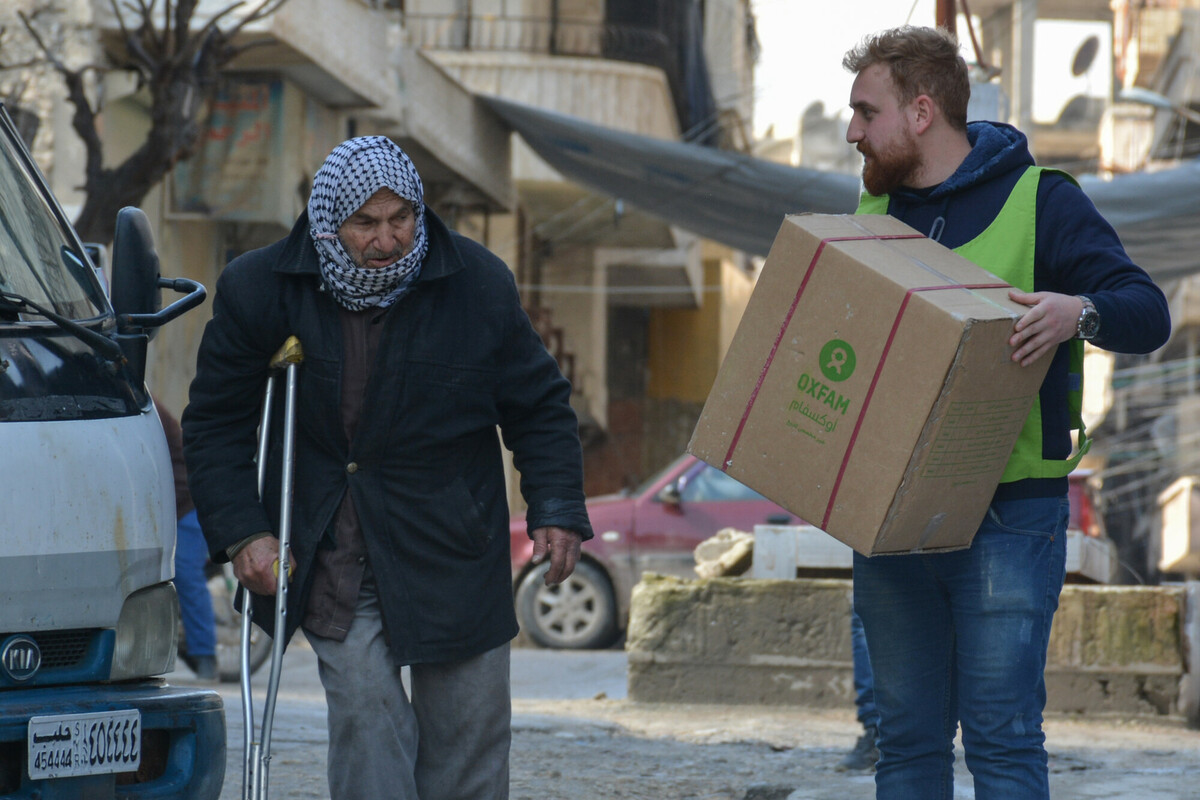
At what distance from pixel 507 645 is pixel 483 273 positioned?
853 millimetres

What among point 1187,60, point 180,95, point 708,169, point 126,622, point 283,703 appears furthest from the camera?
point 1187,60

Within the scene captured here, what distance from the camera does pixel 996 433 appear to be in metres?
3.28

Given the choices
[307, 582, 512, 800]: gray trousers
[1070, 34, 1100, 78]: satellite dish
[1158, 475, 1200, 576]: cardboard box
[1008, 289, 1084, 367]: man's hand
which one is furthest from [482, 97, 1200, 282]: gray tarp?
[1070, 34, 1100, 78]: satellite dish

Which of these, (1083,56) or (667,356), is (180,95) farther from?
(1083,56)

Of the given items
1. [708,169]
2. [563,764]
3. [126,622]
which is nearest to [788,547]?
[563,764]

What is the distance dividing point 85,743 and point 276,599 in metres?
0.49

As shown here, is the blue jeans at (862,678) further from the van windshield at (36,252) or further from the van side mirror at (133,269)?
the van windshield at (36,252)

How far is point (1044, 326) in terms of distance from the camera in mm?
3156

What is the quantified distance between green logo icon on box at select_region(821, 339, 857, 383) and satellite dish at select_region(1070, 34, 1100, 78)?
142 feet

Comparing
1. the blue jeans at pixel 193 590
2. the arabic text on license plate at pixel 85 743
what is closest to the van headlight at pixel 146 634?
the arabic text on license plate at pixel 85 743

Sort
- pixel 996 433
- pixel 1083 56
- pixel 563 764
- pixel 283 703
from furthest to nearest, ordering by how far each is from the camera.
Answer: pixel 1083 56
pixel 283 703
pixel 563 764
pixel 996 433

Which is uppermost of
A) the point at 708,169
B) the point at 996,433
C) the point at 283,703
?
the point at 708,169

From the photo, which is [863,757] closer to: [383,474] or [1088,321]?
[383,474]

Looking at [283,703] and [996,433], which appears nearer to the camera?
[996,433]
